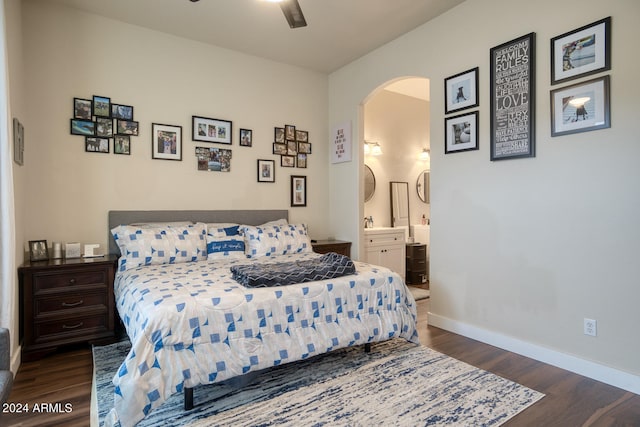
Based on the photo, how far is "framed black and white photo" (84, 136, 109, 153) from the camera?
339 cm

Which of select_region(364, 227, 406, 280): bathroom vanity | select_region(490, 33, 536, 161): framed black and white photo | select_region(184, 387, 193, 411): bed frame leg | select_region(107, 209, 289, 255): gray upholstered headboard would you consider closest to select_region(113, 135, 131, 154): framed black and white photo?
select_region(107, 209, 289, 255): gray upholstered headboard

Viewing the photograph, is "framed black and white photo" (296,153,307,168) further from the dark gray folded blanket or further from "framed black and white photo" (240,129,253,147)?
the dark gray folded blanket

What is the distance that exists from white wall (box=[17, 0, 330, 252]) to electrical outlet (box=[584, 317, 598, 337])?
126 inches

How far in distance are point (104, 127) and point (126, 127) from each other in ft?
0.63

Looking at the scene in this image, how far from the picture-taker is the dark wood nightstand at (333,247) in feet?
14.1

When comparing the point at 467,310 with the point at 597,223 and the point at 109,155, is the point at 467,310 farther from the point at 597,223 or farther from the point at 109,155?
the point at 109,155

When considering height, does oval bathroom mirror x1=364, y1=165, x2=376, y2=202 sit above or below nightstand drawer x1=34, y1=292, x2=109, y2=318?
above

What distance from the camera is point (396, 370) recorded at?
255cm

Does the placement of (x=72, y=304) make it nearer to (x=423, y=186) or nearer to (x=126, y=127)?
(x=126, y=127)

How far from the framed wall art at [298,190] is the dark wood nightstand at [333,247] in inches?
25.0

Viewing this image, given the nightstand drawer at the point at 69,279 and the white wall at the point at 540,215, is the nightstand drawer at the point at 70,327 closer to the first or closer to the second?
the nightstand drawer at the point at 69,279

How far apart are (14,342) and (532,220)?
3.93m

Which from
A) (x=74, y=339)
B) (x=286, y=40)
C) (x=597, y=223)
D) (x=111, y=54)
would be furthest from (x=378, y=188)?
(x=74, y=339)

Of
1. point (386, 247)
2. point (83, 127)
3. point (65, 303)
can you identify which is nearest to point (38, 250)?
point (65, 303)
